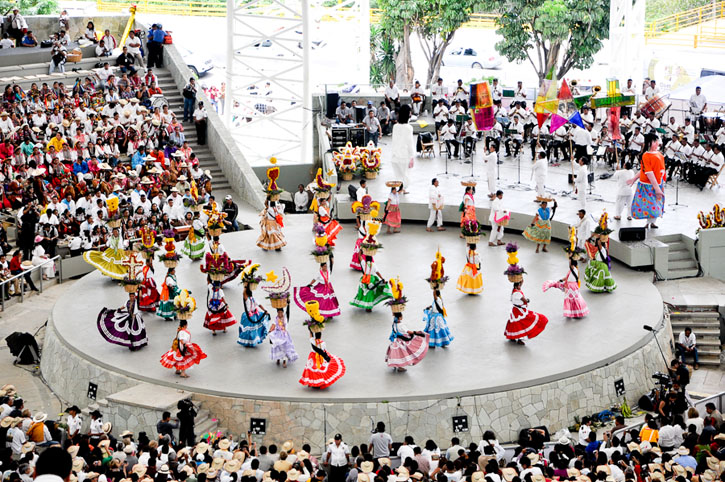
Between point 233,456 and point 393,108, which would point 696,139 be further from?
point 233,456

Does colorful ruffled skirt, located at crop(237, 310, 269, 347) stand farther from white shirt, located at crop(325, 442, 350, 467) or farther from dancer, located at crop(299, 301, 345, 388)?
white shirt, located at crop(325, 442, 350, 467)

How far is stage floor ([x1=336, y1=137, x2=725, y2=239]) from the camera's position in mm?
23656

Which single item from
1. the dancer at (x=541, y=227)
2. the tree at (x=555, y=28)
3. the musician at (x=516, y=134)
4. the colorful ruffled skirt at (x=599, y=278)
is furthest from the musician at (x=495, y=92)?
the colorful ruffled skirt at (x=599, y=278)

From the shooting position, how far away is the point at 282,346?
1714cm

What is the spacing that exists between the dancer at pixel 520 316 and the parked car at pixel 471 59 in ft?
99.1

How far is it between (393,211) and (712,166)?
7959 mm

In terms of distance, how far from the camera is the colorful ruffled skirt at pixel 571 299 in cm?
1880

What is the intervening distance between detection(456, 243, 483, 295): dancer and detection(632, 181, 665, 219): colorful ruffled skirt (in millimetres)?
4150

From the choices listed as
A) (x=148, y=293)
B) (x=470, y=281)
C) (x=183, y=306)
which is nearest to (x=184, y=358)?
(x=183, y=306)

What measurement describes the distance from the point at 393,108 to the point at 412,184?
6.47m

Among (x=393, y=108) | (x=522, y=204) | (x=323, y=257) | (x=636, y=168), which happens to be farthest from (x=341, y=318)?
(x=393, y=108)

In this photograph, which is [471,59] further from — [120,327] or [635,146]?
[120,327]

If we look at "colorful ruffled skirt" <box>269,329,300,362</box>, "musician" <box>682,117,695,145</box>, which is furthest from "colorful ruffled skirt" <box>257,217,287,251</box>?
"musician" <box>682,117,695,145</box>

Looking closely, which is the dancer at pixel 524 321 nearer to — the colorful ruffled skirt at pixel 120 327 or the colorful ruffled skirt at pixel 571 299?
the colorful ruffled skirt at pixel 571 299
